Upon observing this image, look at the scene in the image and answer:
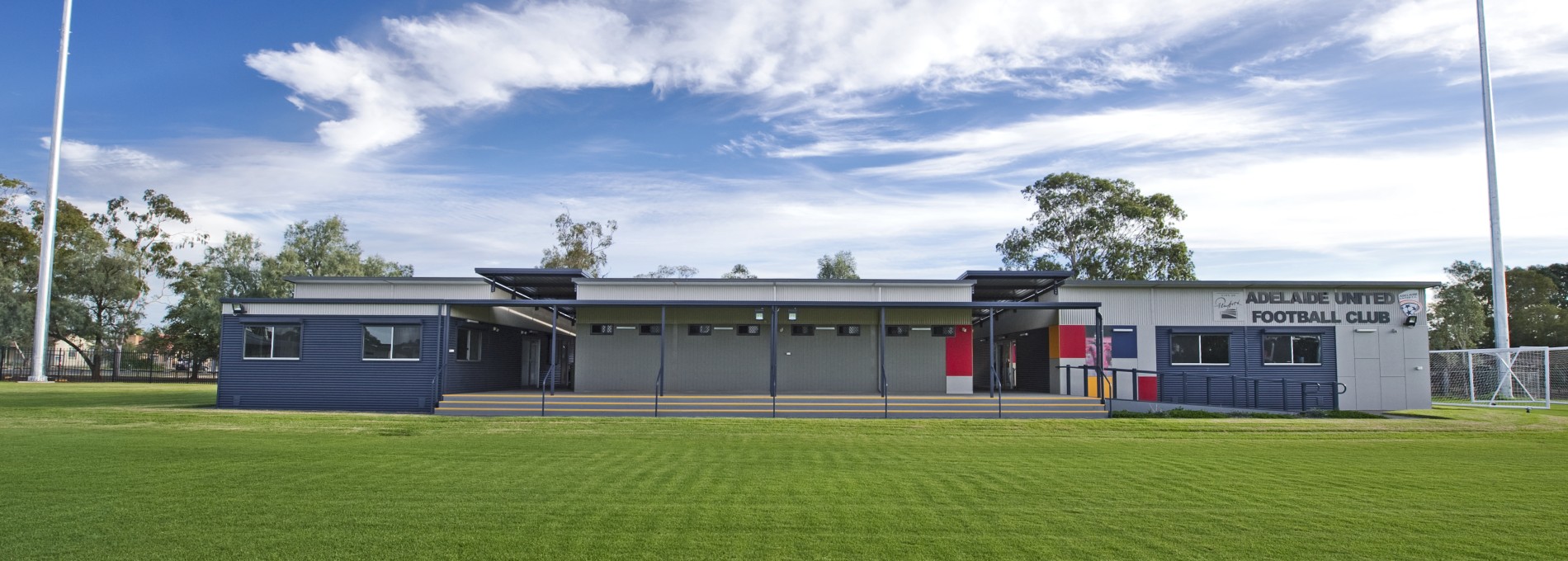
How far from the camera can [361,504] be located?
7812mm

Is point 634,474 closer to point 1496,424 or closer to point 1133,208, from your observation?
point 1496,424

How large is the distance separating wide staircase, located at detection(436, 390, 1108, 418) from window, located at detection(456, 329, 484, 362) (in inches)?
103

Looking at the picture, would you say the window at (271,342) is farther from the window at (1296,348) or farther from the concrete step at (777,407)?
the window at (1296,348)

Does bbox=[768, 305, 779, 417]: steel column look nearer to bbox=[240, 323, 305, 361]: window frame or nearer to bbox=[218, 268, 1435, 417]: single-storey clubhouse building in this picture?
bbox=[218, 268, 1435, 417]: single-storey clubhouse building

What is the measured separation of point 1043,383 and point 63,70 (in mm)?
34007

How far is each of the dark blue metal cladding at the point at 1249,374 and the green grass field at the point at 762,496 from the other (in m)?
7.69

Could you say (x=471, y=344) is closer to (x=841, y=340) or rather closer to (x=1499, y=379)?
(x=841, y=340)

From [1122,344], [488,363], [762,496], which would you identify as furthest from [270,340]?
[1122,344]

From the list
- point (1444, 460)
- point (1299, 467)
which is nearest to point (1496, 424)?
point (1444, 460)

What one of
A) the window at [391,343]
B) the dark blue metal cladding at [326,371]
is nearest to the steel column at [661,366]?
the dark blue metal cladding at [326,371]

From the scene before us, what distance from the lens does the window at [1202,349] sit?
2344 centimetres

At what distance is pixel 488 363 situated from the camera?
2481 cm

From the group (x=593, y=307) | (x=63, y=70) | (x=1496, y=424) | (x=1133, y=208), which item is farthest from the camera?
(x=1133, y=208)

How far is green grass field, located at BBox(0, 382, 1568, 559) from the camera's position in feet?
21.0
